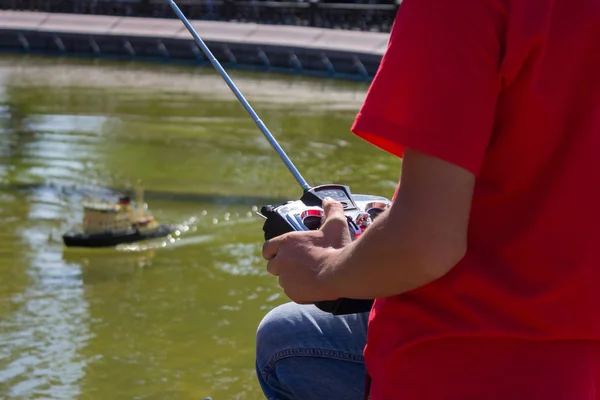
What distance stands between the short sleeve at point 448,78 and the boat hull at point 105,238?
381 cm

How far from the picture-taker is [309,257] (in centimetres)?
138

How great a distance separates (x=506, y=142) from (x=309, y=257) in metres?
0.33

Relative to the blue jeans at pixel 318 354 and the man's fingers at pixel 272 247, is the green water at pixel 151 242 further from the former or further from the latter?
the man's fingers at pixel 272 247

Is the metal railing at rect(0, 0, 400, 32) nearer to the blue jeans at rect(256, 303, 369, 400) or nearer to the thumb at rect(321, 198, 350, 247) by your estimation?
the blue jeans at rect(256, 303, 369, 400)

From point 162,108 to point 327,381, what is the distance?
8.44 m

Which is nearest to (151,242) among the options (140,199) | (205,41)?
(140,199)

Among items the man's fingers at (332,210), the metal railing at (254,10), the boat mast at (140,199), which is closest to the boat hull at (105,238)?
the boat mast at (140,199)

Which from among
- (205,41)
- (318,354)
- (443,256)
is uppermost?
(443,256)

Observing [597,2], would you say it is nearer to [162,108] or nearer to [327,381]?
[327,381]

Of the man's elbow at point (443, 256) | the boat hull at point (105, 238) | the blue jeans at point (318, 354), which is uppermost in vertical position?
the man's elbow at point (443, 256)

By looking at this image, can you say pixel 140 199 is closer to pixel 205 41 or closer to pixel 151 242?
pixel 151 242

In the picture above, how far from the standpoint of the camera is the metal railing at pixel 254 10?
53.2 feet

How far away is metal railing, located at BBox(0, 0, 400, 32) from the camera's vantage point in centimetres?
1622

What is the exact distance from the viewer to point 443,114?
44.7 inches
